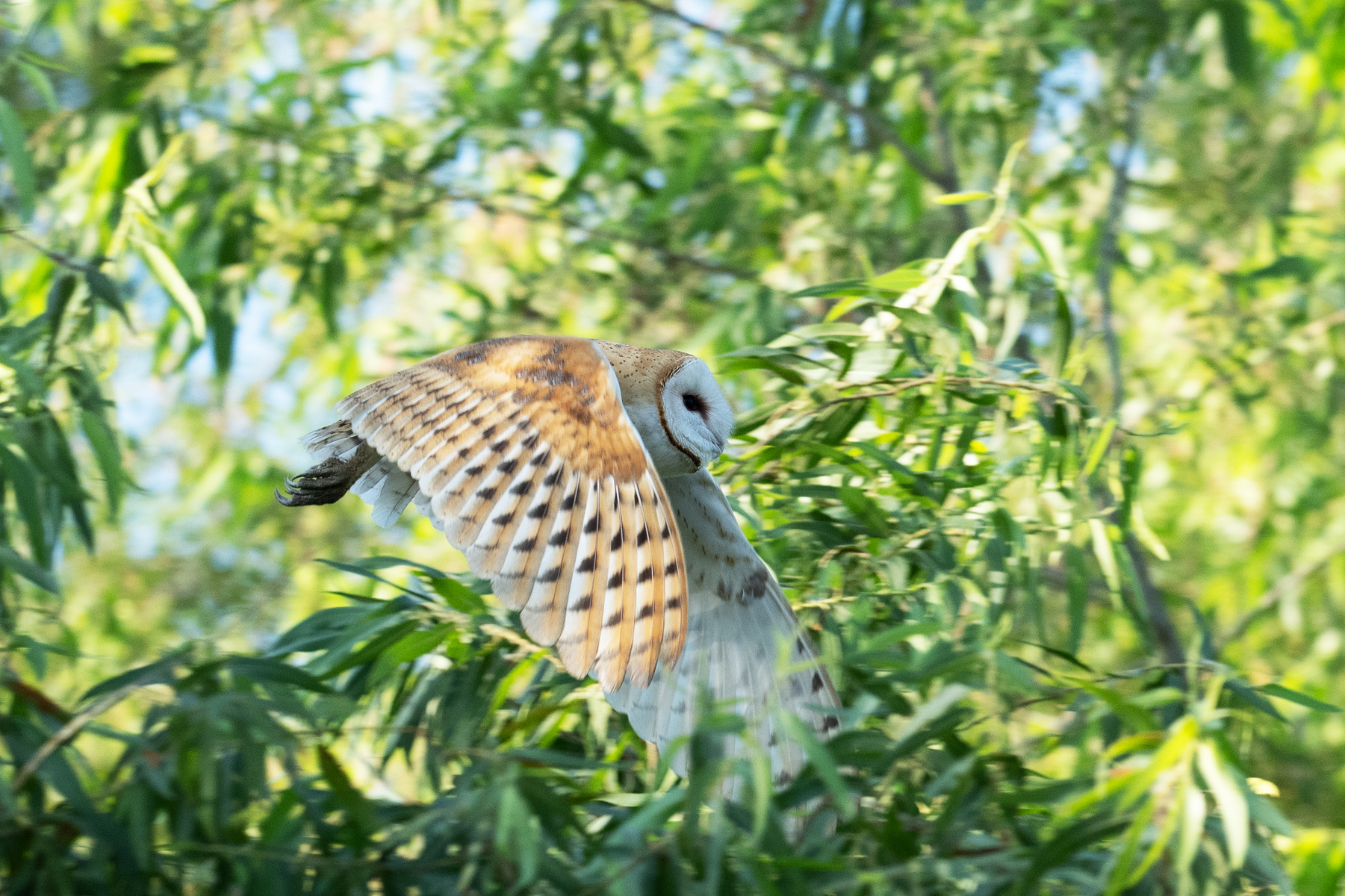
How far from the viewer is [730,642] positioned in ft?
5.51

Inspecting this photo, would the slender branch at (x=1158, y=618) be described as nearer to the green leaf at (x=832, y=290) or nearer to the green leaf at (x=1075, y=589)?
the green leaf at (x=1075, y=589)

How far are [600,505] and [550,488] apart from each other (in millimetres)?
66

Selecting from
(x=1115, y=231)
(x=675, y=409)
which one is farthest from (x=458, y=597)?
(x=1115, y=231)

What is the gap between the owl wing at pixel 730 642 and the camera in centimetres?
158

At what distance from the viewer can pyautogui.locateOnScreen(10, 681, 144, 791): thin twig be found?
1.22 meters

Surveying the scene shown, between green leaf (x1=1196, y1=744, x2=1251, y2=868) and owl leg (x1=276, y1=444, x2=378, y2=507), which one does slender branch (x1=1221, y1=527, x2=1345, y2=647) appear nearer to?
green leaf (x1=1196, y1=744, x2=1251, y2=868)

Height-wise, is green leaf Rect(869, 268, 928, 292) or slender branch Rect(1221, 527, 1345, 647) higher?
green leaf Rect(869, 268, 928, 292)

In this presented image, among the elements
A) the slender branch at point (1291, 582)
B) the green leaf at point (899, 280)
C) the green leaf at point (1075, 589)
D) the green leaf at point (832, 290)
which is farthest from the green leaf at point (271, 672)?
the slender branch at point (1291, 582)

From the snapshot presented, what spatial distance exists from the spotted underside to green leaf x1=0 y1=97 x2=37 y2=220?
24.3 inches

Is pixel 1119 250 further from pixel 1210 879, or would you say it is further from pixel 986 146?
pixel 1210 879

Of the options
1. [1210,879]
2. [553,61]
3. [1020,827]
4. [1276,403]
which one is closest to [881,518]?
[1020,827]

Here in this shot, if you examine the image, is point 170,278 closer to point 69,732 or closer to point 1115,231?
point 69,732

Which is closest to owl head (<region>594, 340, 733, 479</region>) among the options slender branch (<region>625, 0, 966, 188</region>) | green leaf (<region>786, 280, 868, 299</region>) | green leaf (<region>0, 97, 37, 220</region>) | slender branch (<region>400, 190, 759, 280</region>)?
green leaf (<region>786, 280, 868, 299</region>)

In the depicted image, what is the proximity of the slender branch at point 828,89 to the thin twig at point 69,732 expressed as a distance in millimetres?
Answer: 2256
